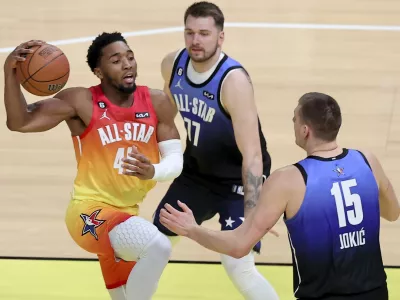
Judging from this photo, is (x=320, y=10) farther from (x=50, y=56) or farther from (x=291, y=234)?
(x=291, y=234)

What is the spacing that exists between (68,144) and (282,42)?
3.34 meters

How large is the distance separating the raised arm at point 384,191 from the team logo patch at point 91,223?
1.83 metres

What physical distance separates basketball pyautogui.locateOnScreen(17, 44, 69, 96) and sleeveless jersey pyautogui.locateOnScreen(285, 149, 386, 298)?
6.31 feet

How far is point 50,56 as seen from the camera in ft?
21.7

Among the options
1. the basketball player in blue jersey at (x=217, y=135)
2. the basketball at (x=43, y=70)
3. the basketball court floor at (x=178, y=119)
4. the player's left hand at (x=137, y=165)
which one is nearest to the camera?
the player's left hand at (x=137, y=165)

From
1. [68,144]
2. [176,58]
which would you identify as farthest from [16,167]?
[176,58]

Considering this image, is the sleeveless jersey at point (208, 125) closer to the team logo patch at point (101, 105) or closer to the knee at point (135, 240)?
the team logo patch at point (101, 105)

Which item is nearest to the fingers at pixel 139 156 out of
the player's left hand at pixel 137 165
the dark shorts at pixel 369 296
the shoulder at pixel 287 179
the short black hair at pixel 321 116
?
the player's left hand at pixel 137 165

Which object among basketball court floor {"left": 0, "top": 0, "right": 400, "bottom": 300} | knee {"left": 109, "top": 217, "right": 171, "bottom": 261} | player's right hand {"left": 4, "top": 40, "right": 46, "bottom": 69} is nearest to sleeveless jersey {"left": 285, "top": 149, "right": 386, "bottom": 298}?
knee {"left": 109, "top": 217, "right": 171, "bottom": 261}

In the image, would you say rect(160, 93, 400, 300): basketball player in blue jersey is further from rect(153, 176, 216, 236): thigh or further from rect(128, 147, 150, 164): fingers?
rect(153, 176, 216, 236): thigh

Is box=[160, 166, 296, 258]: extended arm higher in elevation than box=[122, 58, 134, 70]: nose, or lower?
lower

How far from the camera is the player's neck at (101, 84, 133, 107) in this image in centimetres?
680

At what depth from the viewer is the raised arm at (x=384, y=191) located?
5711 mm

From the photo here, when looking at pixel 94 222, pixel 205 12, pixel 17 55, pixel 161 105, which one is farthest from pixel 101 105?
pixel 205 12
